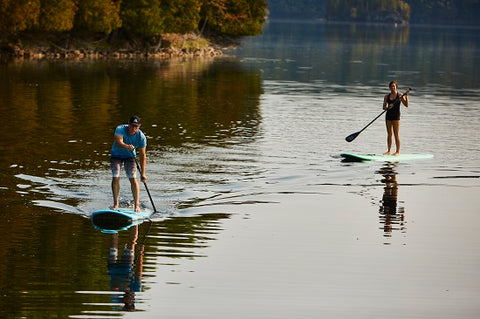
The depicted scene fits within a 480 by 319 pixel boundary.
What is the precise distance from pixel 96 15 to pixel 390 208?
5643cm

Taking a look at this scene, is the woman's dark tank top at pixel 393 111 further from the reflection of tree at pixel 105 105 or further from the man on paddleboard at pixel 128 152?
the man on paddleboard at pixel 128 152

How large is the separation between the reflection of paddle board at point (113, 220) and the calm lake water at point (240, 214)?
0.36 metres

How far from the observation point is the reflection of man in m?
13.6

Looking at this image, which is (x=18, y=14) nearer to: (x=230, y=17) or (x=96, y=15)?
(x=96, y=15)

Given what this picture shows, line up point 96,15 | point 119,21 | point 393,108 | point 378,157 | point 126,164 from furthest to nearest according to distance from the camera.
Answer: point 119,21 → point 96,15 → point 393,108 → point 378,157 → point 126,164

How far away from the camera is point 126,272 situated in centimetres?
1491

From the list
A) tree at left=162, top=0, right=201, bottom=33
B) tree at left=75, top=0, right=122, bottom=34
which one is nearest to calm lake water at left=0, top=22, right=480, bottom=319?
tree at left=75, top=0, right=122, bottom=34

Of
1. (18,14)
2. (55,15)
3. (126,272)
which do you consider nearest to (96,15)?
(55,15)

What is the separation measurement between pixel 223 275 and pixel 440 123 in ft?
77.8

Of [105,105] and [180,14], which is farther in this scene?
[180,14]

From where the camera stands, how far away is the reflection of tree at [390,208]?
1867 cm

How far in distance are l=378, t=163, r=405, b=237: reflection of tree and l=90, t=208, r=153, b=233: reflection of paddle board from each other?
4.38 meters

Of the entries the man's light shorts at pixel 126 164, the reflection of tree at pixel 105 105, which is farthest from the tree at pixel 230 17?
the man's light shorts at pixel 126 164

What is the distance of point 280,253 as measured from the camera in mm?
16266
